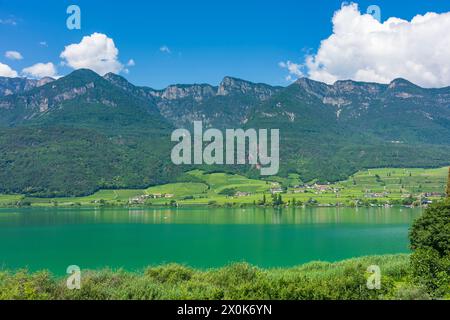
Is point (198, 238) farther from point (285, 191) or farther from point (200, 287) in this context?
point (285, 191)

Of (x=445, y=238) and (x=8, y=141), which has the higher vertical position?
(x=8, y=141)

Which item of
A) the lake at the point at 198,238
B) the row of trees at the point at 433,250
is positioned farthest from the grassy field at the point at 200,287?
the lake at the point at 198,238

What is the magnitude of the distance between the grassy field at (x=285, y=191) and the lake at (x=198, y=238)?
1953cm

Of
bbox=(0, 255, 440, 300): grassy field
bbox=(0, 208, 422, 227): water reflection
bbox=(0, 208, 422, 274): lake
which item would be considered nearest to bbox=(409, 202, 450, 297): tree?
bbox=(0, 255, 440, 300): grassy field

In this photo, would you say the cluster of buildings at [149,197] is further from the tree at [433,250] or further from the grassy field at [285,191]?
the tree at [433,250]

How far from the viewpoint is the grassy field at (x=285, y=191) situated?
106125 millimetres

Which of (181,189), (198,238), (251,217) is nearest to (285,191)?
(181,189)

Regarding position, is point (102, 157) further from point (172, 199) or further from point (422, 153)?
point (422, 153)

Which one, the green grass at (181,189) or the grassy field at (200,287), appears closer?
the grassy field at (200,287)

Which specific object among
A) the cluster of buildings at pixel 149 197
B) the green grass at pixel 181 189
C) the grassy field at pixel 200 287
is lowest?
the cluster of buildings at pixel 149 197

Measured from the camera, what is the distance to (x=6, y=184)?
13188 cm
